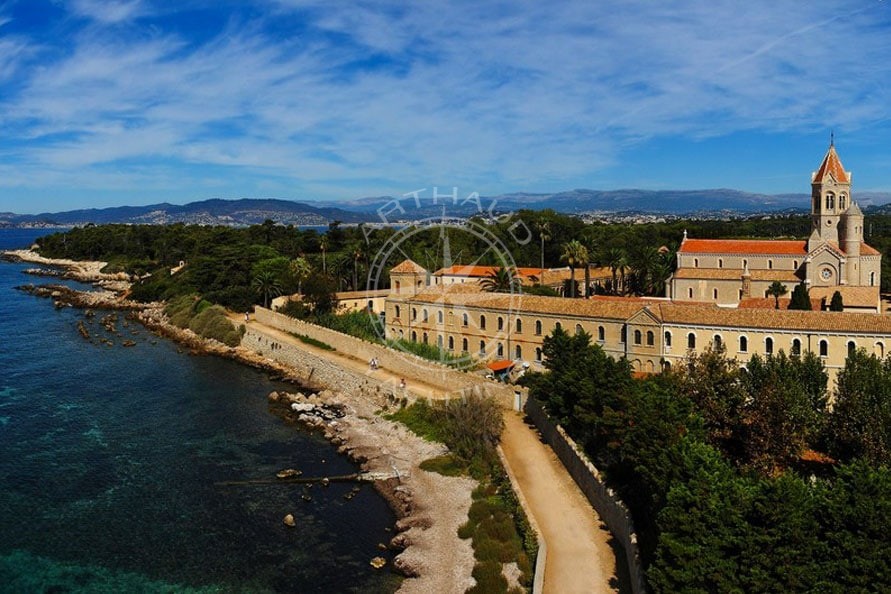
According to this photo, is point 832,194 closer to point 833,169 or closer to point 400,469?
point 833,169

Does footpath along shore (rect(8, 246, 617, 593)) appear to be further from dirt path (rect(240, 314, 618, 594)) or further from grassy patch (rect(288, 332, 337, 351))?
grassy patch (rect(288, 332, 337, 351))

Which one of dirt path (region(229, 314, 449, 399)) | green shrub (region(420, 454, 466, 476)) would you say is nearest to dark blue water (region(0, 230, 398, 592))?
green shrub (region(420, 454, 466, 476))

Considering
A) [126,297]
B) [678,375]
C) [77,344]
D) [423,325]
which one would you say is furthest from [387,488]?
[126,297]

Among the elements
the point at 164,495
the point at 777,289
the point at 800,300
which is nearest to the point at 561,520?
the point at 164,495

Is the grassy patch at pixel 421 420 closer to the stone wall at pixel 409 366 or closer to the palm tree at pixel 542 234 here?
the stone wall at pixel 409 366

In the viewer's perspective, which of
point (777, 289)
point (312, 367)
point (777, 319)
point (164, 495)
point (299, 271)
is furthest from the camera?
point (299, 271)
